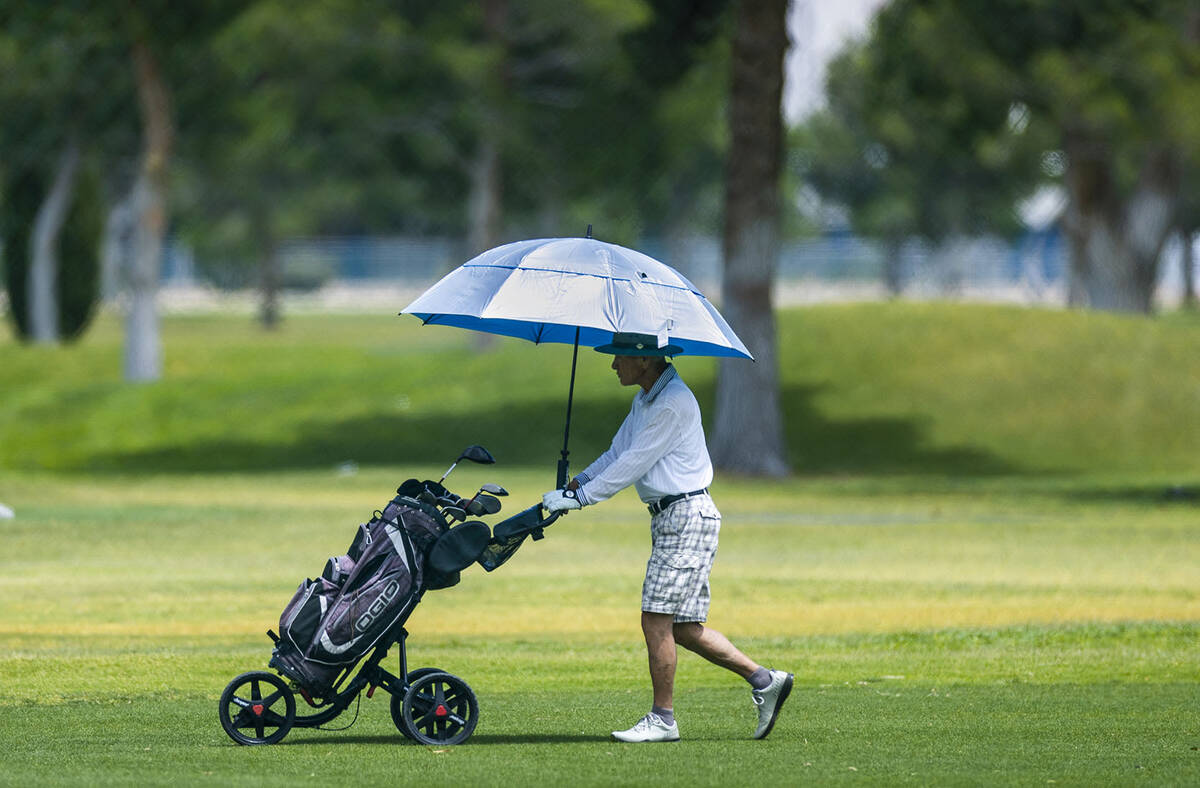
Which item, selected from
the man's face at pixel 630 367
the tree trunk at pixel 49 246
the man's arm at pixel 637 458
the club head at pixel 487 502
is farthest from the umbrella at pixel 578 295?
the tree trunk at pixel 49 246

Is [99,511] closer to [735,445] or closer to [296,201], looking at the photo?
[735,445]

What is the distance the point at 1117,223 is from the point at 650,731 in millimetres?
39673

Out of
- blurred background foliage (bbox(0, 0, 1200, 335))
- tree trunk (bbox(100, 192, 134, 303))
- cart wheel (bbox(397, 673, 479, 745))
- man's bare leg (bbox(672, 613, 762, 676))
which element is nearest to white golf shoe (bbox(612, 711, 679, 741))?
man's bare leg (bbox(672, 613, 762, 676))

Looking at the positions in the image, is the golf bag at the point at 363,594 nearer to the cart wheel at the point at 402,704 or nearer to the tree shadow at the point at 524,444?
the cart wheel at the point at 402,704

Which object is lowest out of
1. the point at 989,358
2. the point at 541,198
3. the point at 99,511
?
the point at 99,511

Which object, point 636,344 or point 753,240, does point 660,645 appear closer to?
point 636,344

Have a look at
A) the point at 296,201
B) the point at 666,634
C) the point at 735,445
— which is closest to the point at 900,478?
the point at 735,445

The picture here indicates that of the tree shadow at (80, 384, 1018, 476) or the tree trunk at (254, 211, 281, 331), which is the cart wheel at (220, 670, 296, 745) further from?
the tree trunk at (254, 211, 281, 331)

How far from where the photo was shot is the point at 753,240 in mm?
→ 31531

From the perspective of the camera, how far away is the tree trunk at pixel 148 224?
142 ft

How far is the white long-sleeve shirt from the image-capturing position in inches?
345

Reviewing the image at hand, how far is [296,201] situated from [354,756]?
63.6 m

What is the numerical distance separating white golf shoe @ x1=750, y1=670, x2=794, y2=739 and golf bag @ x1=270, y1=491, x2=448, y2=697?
1.58 meters

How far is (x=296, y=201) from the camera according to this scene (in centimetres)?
7125
